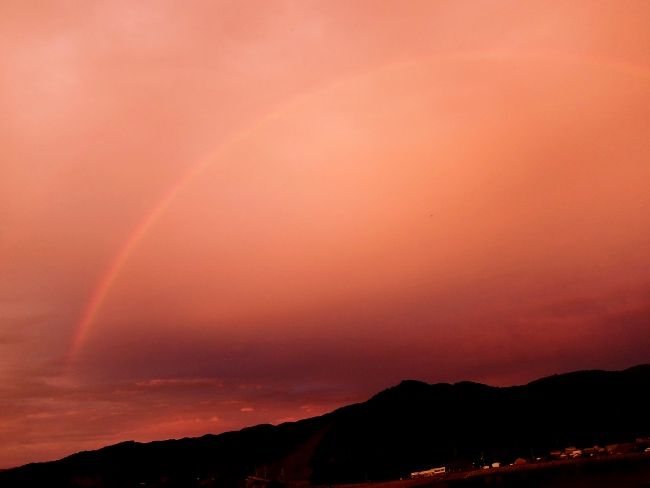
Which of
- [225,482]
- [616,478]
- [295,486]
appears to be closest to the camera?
[616,478]

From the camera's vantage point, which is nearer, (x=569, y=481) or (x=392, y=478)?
(x=569, y=481)

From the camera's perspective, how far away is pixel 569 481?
11812 centimetres

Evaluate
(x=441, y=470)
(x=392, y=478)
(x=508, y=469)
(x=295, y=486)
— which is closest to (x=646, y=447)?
→ (x=508, y=469)

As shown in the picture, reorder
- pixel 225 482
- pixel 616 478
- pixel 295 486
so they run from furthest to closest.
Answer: pixel 295 486
pixel 225 482
pixel 616 478

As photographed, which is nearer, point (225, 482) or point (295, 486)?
point (225, 482)

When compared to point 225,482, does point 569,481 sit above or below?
below

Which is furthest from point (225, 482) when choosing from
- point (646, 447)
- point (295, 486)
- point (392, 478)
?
point (646, 447)

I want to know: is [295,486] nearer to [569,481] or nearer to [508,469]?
[508,469]

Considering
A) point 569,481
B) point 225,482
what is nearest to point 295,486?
point 225,482

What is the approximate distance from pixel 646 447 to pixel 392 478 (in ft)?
255

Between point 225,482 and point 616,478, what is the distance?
328ft

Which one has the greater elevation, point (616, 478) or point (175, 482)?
point (175, 482)

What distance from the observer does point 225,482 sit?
164000 millimetres

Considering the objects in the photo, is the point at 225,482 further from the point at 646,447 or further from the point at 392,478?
the point at 646,447
